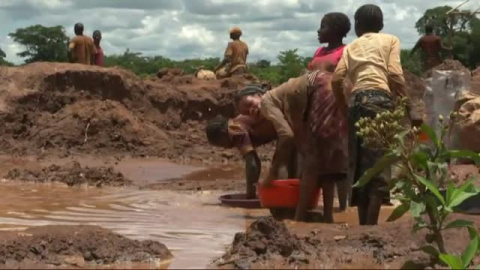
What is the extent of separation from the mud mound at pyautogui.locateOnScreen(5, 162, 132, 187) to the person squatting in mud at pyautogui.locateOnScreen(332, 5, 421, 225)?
468 centimetres

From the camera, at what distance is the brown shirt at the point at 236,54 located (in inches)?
727

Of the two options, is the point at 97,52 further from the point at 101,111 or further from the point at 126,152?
the point at 126,152

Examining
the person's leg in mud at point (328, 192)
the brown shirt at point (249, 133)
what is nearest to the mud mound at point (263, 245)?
the person's leg in mud at point (328, 192)

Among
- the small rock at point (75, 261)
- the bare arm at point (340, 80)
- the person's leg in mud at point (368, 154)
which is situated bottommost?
the small rock at point (75, 261)

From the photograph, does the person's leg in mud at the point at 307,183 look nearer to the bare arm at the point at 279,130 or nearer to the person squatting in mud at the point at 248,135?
the bare arm at the point at 279,130

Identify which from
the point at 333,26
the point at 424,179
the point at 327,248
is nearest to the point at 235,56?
the point at 333,26

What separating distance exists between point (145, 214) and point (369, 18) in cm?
245

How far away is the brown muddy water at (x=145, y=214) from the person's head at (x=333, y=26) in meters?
1.42

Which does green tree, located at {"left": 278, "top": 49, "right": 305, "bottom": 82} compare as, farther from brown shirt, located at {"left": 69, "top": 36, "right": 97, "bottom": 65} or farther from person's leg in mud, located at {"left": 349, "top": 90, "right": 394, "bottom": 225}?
person's leg in mud, located at {"left": 349, "top": 90, "right": 394, "bottom": 225}

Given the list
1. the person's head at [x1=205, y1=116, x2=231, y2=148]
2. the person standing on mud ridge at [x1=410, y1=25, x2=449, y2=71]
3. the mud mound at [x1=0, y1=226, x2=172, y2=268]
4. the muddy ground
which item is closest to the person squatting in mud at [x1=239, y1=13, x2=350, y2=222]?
the muddy ground

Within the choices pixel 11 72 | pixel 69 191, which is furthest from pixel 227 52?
pixel 69 191

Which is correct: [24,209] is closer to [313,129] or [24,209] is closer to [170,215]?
[170,215]

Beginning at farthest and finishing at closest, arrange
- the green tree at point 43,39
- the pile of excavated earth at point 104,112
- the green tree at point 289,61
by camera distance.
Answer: the green tree at point 43,39, the green tree at point 289,61, the pile of excavated earth at point 104,112

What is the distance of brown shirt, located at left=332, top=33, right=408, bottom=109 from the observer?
676 centimetres
